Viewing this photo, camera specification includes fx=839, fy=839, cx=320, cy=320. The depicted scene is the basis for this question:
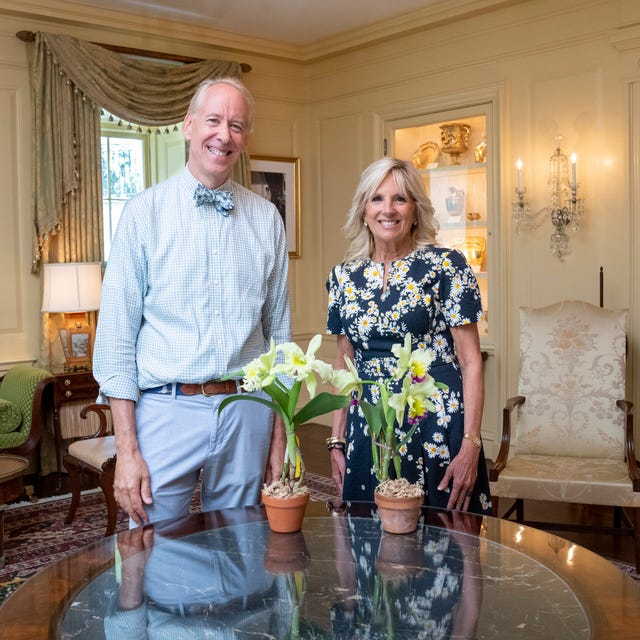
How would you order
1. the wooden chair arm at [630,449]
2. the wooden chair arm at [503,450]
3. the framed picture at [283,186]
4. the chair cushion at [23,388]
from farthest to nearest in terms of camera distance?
the framed picture at [283,186] → the chair cushion at [23,388] → the wooden chair arm at [503,450] → the wooden chair arm at [630,449]

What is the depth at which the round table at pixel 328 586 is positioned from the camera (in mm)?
1379

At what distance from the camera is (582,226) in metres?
5.16

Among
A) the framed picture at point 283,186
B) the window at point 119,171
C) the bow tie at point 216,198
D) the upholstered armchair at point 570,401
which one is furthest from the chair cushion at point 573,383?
the window at point 119,171

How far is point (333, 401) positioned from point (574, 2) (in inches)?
170

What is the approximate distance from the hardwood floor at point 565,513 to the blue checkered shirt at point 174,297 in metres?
2.57

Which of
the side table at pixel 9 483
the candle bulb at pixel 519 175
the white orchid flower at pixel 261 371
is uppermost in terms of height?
the candle bulb at pixel 519 175

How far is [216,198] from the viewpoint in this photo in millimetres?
2133

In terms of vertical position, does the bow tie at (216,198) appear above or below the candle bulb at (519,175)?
below

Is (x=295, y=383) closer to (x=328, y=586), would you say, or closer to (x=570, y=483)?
(x=328, y=586)

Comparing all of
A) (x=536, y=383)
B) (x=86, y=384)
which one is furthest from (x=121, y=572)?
(x=86, y=384)

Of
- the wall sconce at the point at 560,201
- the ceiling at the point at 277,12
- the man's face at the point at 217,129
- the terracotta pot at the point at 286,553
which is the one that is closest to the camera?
the terracotta pot at the point at 286,553

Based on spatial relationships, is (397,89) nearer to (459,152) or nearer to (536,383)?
(459,152)

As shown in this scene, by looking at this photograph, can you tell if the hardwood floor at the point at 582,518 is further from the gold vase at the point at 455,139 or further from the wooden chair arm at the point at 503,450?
the gold vase at the point at 455,139

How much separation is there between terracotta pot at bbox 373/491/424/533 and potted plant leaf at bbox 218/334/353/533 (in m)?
0.17
